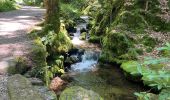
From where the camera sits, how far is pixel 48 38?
12555mm

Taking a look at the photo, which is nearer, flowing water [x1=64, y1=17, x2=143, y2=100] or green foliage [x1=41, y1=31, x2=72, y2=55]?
flowing water [x1=64, y1=17, x2=143, y2=100]

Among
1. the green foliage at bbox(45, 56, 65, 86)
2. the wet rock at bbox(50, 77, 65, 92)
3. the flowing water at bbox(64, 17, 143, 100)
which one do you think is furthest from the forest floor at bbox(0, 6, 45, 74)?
the flowing water at bbox(64, 17, 143, 100)

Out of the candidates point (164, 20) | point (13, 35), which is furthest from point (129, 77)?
point (164, 20)

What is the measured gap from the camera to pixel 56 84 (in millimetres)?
11109

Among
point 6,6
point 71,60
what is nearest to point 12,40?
point 71,60

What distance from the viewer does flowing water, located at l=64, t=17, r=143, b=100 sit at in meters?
10.9

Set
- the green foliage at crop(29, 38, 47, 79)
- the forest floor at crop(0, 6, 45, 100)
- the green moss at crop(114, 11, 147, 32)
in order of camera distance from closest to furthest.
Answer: the forest floor at crop(0, 6, 45, 100) < the green foliage at crop(29, 38, 47, 79) < the green moss at crop(114, 11, 147, 32)

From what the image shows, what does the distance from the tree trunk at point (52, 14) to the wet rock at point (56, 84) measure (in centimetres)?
297

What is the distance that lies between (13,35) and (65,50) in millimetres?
2441

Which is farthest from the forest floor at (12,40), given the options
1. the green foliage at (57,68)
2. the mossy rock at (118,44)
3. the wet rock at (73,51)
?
the mossy rock at (118,44)

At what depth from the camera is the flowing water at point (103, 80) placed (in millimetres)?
10867

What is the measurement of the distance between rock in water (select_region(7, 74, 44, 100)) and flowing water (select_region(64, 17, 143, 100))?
12.0 ft

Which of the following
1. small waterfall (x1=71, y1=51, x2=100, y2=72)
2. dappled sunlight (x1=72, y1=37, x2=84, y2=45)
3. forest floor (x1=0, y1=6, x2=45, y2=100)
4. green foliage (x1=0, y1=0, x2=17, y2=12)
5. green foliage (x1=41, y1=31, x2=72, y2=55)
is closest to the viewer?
forest floor (x1=0, y1=6, x2=45, y2=100)

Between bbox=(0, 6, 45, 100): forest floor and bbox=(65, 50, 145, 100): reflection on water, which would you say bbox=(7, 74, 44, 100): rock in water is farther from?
bbox=(65, 50, 145, 100): reflection on water
